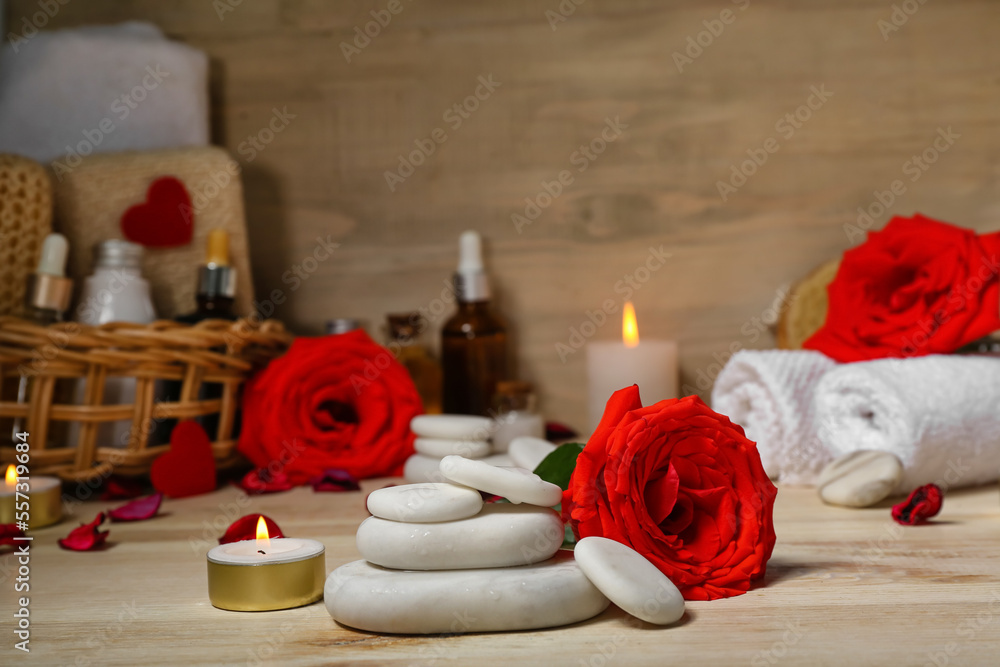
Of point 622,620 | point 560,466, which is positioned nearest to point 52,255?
point 560,466

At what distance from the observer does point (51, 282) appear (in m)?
0.85

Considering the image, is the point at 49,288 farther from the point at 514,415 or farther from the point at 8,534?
the point at 514,415

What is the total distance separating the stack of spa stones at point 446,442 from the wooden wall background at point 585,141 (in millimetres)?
331

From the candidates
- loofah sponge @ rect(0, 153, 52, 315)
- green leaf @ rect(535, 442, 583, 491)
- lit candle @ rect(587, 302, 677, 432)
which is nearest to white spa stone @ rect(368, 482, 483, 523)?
green leaf @ rect(535, 442, 583, 491)

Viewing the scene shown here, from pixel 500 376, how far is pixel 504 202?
244 millimetres

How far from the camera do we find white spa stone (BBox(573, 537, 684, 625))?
44cm

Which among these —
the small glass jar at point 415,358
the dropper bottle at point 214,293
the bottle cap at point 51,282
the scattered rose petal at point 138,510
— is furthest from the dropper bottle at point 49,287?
the small glass jar at point 415,358

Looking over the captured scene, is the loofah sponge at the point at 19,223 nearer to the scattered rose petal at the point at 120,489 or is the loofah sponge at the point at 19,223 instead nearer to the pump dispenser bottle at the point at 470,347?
the scattered rose petal at the point at 120,489

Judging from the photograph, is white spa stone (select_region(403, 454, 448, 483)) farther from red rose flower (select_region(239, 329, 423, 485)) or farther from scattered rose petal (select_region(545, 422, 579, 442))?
scattered rose petal (select_region(545, 422, 579, 442))

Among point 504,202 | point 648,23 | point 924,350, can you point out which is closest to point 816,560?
point 924,350

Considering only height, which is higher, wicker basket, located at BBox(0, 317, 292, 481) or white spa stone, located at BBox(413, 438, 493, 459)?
wicker basket, located at BBox(0, 317, 292, 481)

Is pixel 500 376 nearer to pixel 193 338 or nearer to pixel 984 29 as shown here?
pixel 193 338

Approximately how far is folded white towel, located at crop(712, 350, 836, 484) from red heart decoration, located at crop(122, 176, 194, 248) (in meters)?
0.68

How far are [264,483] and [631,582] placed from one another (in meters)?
0.53
